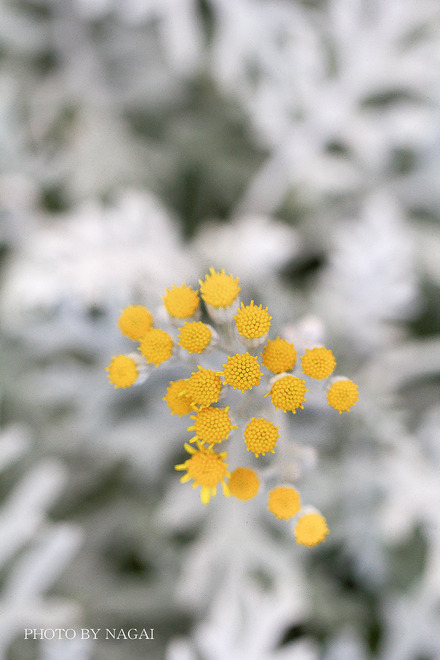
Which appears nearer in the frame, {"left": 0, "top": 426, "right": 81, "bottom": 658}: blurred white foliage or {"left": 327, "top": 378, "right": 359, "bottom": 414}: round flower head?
{"left": 327, "top": 378, "right": 359, "bottom": 414}: round flower head

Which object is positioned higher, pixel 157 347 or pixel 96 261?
pixel 96 261

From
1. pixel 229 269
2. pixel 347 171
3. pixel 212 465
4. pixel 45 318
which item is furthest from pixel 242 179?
pixel 212 465

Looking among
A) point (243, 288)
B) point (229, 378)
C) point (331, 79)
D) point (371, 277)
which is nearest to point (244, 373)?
point (229, 378)

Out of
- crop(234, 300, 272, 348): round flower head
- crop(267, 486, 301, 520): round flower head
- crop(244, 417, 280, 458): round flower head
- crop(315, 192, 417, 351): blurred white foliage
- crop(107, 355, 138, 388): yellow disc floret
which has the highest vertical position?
crop(315, 192, 417, 351): blurred white foliage

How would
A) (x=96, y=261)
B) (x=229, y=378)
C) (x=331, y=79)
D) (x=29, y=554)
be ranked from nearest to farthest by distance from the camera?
1. (x=229, y=378)
2. (x=29, y=554)
3. (x=96, y=261)
4. (x=331, y=79)

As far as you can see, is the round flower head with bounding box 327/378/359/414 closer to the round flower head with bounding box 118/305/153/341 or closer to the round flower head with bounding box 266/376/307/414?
the round flower head with bounding box 266/376/307/414

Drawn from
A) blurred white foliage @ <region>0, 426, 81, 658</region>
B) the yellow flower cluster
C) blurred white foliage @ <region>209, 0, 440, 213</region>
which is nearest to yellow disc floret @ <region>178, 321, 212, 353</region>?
the yellow flower cluster

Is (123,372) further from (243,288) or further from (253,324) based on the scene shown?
(243,288)
